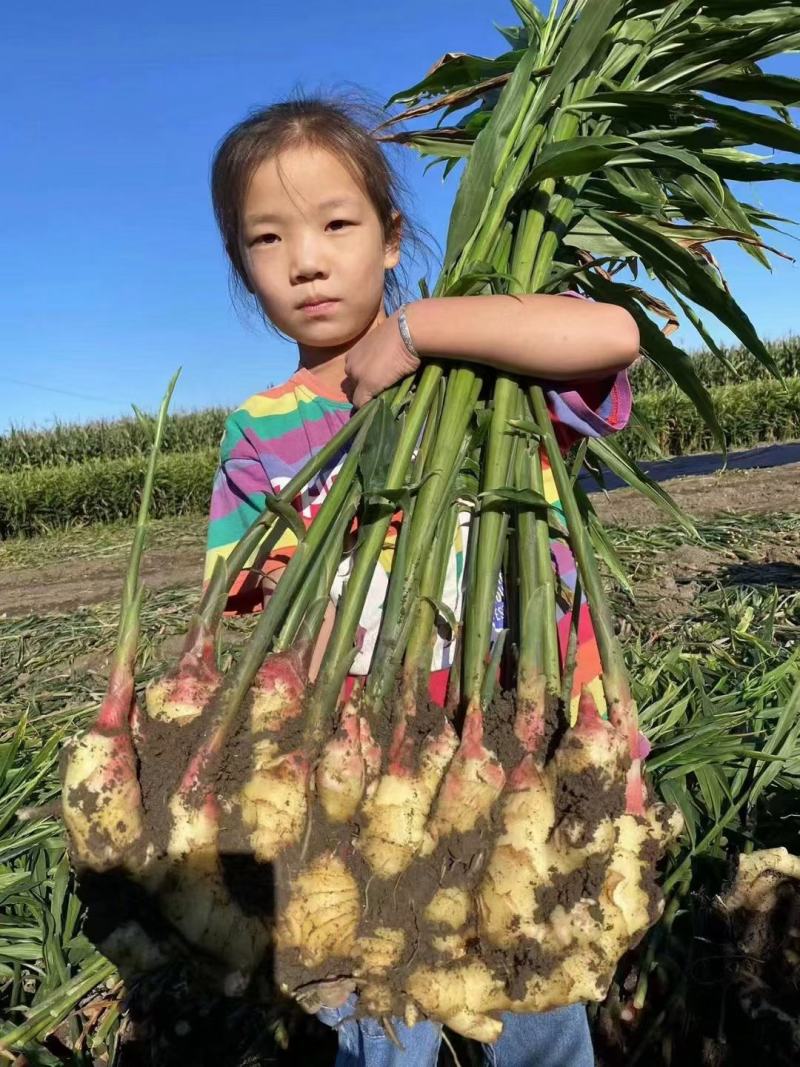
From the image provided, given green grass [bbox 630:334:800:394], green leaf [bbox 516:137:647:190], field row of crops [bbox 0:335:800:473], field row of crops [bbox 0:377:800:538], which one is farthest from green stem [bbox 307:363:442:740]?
green grass [bbox 630:334:800:394]

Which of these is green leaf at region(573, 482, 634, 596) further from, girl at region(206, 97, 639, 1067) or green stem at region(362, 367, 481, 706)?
green stem at region(362, 367, 481, 706)

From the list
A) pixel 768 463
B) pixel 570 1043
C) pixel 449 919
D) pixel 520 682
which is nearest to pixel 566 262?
pixel 520 682

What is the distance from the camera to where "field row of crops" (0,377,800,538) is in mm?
13391

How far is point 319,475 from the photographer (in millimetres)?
1391

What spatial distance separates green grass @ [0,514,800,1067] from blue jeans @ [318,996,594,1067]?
1.36ft

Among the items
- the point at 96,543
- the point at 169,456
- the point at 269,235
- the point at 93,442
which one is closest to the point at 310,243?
the point at 269,235

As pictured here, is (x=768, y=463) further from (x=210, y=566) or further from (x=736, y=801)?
(x=210, y=566)

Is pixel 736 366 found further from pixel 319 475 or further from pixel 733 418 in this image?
pixel 319 475

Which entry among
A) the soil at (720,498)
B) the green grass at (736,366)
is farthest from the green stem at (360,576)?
the green grass at (736,366)

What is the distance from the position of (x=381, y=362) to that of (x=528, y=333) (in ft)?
0.70

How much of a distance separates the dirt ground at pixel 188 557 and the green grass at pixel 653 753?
171cm

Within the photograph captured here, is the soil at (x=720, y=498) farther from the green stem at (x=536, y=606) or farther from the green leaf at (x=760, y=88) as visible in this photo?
the green stem at (x=536, y=606)

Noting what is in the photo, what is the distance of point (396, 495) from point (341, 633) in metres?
0.20

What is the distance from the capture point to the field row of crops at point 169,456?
1339 cm
